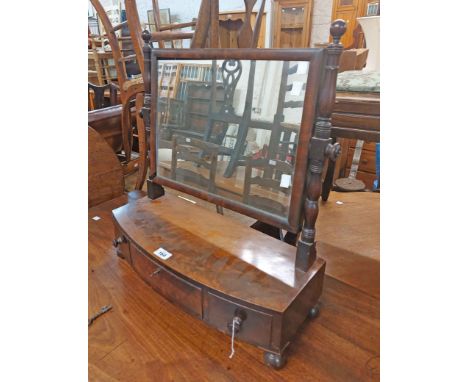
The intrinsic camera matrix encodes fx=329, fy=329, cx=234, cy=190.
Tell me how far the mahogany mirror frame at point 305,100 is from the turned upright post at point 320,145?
0.5 inches

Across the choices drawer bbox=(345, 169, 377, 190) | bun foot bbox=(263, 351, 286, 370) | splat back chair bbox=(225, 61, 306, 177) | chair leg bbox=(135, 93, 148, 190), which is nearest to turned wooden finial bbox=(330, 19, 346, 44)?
splat back chair bbox=(225, 61, 306, 177)

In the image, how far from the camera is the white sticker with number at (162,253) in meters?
0.85

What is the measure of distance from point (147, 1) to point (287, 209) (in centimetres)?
409

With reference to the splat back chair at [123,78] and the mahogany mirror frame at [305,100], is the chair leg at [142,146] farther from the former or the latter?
the mahogany mirror frame at [305,100]

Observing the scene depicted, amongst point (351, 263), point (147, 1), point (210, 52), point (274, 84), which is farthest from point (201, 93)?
point (147, 1)

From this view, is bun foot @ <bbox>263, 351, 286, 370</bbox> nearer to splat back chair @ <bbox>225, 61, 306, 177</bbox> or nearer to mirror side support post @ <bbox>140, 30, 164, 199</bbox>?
splat back chair @ <bbox>225, 61, 306, 177</bbox>

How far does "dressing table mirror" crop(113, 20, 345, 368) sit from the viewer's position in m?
0.71

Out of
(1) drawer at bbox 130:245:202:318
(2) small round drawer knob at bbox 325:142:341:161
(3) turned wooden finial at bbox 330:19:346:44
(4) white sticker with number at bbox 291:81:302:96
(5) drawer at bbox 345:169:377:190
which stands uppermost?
(3) turned wooden finial at bbox 330:19:346:44

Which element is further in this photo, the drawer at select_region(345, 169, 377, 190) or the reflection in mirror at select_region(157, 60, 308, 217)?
the drawer at select_region(345, 169, 377, 190)

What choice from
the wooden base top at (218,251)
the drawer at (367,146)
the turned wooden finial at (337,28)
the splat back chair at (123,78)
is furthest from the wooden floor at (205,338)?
the drawer at (367,146)

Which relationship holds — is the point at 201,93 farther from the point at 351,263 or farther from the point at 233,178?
the point at 351,263

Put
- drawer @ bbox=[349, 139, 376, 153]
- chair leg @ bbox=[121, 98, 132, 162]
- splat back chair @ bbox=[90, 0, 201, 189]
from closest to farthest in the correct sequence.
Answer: splat back chair @ bbox=[90, 0, 201, 189]
chair leg @ bbox=[121, 98, 132, 162]
drawer @ bbox=[349, 139, 376, 153]

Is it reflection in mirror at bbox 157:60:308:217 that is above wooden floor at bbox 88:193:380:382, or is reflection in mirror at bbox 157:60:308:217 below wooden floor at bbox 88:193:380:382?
above
